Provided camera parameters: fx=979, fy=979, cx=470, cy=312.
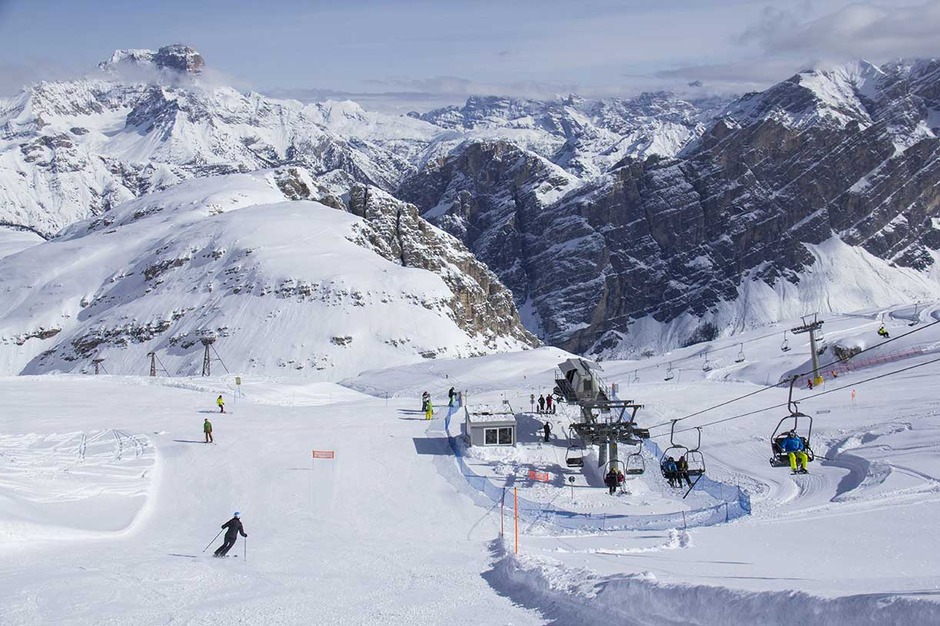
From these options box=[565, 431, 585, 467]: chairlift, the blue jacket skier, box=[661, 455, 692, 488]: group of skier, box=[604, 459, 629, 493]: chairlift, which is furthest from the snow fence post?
the blue jacket skier

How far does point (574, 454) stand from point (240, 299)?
78366 millimetres

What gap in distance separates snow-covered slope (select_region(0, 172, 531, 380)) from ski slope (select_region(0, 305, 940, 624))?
4539cm

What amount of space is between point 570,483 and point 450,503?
663cm

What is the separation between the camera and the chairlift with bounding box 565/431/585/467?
128ft

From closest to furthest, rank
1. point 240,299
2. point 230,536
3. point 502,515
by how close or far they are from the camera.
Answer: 1. point 230,536
2. point 502,515
3. point 240,299

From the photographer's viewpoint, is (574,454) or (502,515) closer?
(502,515)

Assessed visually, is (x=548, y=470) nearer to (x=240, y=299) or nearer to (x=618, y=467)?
(x=618, y=467)

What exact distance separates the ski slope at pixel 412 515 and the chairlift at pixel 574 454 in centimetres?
61

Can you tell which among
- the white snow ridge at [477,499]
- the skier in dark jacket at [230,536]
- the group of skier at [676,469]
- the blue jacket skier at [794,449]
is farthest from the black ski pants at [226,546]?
the blue jacket skier at [794,449]

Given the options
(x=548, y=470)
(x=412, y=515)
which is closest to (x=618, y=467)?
(x=548, y=470)

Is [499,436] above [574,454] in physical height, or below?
above

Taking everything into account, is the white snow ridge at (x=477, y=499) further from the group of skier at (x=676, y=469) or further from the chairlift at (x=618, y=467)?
the group of skier at (x=676, y=469)

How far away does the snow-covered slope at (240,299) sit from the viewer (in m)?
106

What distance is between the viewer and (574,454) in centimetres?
4116
